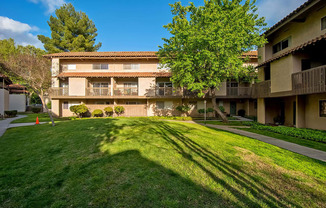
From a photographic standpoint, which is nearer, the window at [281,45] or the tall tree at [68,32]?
the window at [281,45]

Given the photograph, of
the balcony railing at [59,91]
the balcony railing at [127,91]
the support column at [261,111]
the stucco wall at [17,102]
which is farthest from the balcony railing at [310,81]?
the stucco wall at [17,102]

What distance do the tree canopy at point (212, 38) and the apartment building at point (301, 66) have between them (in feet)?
7.41

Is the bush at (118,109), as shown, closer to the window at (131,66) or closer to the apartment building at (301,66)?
the window at (131,66)

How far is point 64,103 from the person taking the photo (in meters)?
22.7

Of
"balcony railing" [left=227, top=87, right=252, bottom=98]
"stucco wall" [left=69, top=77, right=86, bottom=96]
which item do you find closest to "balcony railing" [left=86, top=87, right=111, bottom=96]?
"stucco wall" [left=69, top=77, right=86, bottom=96]

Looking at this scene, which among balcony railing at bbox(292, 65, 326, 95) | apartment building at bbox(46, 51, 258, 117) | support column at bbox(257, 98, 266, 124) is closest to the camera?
balcony railing at bbox(292, 65, 326, 95)

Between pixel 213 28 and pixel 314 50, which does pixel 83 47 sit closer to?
pixel 213 28

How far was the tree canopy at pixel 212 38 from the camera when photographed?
40.8 feet

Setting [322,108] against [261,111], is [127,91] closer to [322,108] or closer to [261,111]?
[261,111]

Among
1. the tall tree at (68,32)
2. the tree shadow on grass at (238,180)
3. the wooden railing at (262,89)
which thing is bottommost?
the tree shadow on grass at (238,180)

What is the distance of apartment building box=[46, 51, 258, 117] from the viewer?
21.2 m

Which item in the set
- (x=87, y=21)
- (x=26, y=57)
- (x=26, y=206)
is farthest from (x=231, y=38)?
(x=87, y=21)

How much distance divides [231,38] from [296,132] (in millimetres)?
8388

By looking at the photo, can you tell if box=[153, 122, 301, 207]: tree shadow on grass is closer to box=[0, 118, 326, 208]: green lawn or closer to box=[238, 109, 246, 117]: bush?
box=[0, 118, 326, 208]: green lawn
